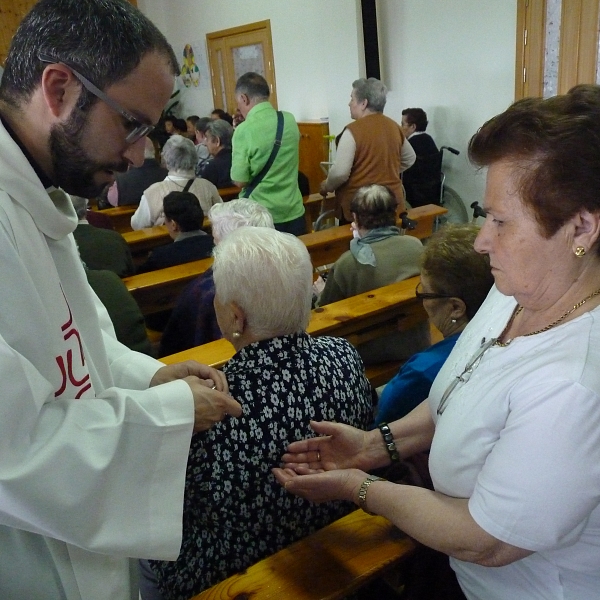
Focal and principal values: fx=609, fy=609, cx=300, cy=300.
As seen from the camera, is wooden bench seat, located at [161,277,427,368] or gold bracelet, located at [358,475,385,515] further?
wooden bench seat, located at [161,277,427,368]

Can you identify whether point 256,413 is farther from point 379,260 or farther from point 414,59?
point 414,59

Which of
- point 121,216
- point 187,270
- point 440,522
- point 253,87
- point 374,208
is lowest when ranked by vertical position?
point 121,216

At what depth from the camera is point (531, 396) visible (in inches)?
34.8

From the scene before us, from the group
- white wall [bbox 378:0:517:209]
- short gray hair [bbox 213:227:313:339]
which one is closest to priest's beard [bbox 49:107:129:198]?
short gray hair [bbox 213:227:313:339]

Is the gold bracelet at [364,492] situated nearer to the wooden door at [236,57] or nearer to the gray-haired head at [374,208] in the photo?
the gray-haired head at [374,208]

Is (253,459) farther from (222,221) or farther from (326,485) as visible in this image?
(222,221)

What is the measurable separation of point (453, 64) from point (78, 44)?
5.28 metres

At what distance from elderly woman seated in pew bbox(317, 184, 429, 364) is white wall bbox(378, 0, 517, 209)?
9.87 ft

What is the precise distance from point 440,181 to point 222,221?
12.2ft

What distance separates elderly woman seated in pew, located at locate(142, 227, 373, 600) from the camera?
50.3 inches

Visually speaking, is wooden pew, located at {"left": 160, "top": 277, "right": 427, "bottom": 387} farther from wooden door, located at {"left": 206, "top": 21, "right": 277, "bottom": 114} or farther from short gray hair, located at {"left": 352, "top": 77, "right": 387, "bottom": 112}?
wooden door, located at {"left": 206, "top": 21, "right": 277, "bottom": 114}

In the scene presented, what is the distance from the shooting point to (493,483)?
0.90 meters

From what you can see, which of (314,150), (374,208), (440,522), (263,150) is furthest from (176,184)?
(314,150)

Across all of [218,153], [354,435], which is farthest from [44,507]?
[218,153]
